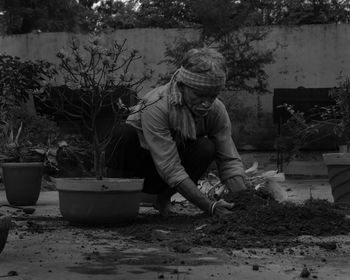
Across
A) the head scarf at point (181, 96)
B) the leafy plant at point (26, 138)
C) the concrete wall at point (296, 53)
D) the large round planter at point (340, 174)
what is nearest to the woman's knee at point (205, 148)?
the head scarf at point (181, 96)

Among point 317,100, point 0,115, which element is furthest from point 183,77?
point 317,100

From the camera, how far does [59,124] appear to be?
818 centimetres

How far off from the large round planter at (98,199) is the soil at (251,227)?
114 mm

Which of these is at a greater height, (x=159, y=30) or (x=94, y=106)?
(x=159, y=30)

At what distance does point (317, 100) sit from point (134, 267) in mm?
6628

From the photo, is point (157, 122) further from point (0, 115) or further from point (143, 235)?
point (0, 115)

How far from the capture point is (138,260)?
8.61 feet

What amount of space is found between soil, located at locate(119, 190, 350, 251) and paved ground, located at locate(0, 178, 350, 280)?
0.09 m

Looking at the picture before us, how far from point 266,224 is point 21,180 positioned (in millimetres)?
2186

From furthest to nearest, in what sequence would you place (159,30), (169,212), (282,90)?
(159,30) → (282,90) → (169,212)

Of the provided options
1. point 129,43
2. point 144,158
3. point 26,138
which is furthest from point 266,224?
point 129,43

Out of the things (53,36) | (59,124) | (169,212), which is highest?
(53,36)

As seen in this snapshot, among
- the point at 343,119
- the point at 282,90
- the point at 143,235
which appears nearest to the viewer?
the point at 143,235

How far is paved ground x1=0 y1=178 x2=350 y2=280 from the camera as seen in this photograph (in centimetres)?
237
